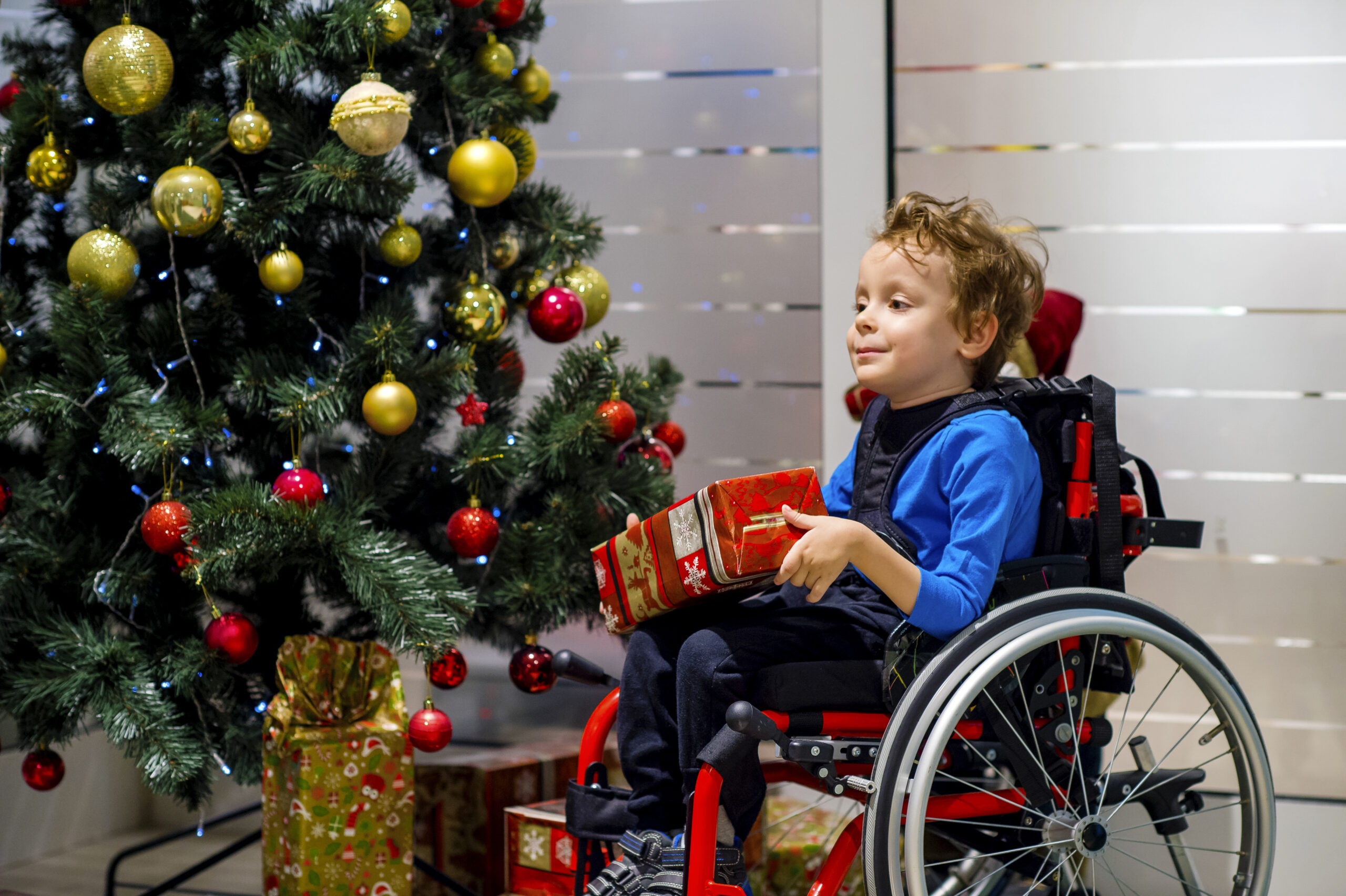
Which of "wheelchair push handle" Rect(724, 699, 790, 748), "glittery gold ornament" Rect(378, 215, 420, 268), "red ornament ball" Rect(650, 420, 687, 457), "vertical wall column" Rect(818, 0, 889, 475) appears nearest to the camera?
"wheelchair push handle" Rect(724, 699, 790, 748)

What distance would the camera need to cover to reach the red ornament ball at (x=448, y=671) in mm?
1568

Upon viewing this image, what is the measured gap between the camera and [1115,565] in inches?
52.4

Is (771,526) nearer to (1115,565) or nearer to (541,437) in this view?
(1115,565)

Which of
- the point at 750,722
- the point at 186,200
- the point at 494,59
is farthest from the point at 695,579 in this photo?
the point at 494,59

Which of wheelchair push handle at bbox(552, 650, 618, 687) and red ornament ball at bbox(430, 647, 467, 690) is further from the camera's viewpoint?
red ornament ball at bbox(430, 647, 467, 690)

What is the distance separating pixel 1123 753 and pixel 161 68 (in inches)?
81.5

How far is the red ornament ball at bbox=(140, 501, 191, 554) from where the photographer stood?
4.75 feet

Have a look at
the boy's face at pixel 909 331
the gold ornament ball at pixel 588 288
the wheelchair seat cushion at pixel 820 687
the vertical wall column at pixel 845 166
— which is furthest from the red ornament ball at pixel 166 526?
the vertical wall column at pixel 845 166

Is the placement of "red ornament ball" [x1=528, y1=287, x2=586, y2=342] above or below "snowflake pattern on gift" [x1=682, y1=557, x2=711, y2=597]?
above

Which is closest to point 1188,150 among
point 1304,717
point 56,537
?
point 1304,717

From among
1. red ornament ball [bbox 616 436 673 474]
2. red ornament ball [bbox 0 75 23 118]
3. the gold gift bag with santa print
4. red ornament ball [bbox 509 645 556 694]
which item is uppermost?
red ornament ball [bbox 0 75 23 118]

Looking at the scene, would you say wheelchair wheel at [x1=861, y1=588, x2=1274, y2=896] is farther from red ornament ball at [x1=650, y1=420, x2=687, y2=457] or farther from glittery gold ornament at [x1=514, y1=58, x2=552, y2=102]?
glittery gold ornament at [x1=514, y1=58, x2=552, y2=102]

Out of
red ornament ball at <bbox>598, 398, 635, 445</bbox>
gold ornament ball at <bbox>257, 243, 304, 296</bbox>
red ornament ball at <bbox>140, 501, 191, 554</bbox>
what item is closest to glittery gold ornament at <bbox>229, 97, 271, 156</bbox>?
gold ornament ball at <bbox>257, 243, 304, 296</bbox>

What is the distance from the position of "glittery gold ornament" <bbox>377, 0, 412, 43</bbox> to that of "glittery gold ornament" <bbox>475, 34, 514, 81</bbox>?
0.18m
